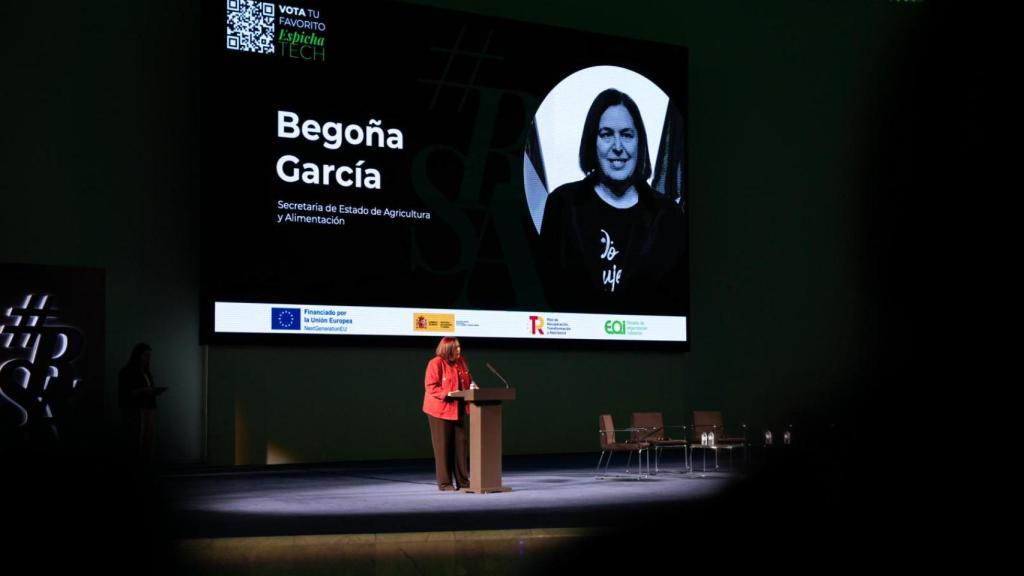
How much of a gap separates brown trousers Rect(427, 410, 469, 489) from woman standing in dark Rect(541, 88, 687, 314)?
13.6 ft

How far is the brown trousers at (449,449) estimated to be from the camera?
337 inches

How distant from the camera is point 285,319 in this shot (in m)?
11.1

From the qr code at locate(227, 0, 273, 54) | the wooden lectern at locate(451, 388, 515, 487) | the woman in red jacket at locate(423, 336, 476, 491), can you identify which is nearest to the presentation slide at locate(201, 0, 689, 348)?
the qr code at locate(227, 0, 273, 54)

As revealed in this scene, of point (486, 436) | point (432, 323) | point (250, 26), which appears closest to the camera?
point (486, 436)

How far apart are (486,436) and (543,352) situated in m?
4.97

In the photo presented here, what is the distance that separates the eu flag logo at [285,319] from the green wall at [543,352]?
58cm

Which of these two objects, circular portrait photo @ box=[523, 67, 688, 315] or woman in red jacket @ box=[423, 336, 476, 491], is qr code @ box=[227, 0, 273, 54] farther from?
woman in red jacket @ box=[423, 336, 476, 491]

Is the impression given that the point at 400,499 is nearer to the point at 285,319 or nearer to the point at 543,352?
the point at 285,319

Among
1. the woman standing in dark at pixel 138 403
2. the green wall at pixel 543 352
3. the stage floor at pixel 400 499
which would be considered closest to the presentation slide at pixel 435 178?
the green wall at pixel 543 352

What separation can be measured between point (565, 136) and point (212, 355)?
4.90 metres

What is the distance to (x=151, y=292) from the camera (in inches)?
449

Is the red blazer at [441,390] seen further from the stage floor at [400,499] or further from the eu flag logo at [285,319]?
the eu flag logo at [285,319]

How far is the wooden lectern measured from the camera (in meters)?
8.19

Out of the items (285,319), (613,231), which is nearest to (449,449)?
(285,319)
